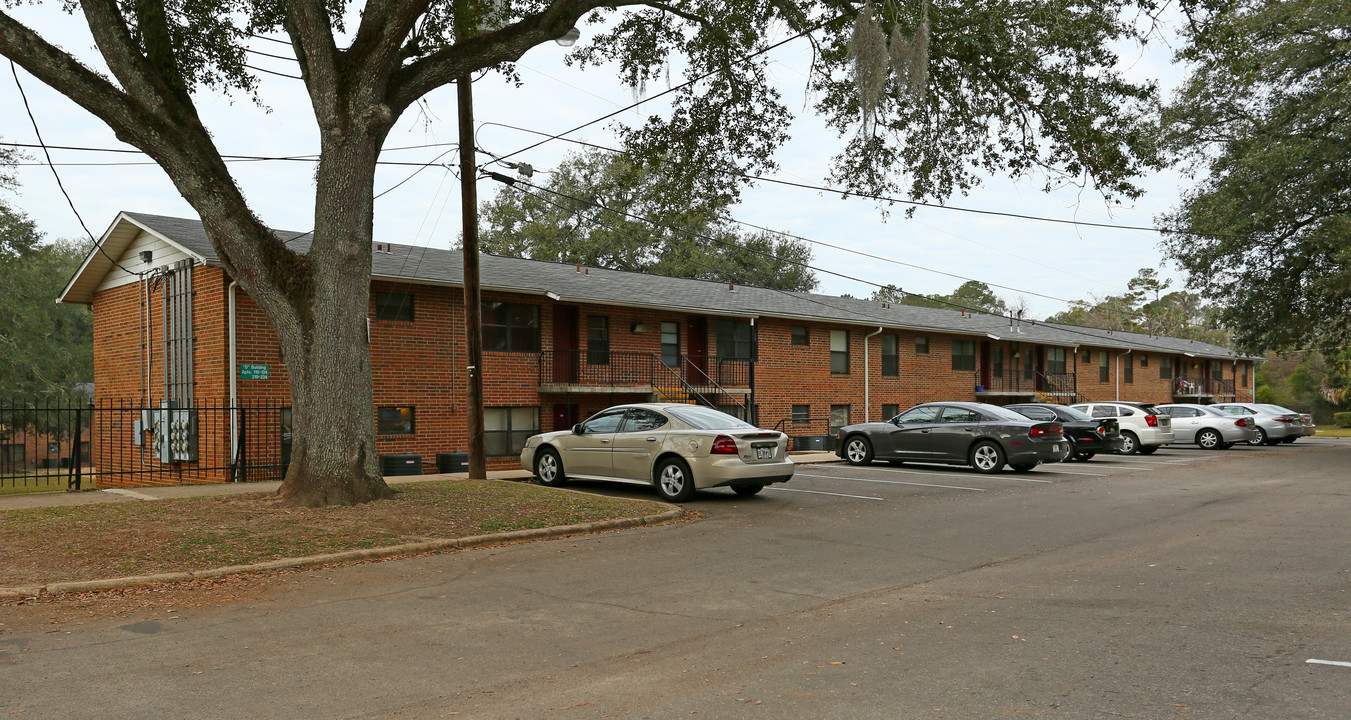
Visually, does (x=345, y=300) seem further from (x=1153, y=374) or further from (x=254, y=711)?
(x=1153, y=374)

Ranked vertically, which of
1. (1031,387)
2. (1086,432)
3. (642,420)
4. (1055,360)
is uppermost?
(1055,360)

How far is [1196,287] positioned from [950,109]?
19.2 meters

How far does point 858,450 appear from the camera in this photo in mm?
21219

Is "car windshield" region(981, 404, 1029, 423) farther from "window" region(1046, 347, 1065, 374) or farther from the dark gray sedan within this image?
"window" region(1046, 347, 1065, 374)

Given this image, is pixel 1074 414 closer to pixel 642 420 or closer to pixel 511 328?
pixel 642 420

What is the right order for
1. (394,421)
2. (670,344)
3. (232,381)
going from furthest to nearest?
1. (670,344)
2. (394,421)
3. (232,381)

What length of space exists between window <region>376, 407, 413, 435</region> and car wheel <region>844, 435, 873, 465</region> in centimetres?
975

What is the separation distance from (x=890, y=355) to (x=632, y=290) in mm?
11019

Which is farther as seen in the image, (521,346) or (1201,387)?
(1201,387)

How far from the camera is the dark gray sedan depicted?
19.0 metres

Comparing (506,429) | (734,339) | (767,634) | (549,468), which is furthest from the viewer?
(734,339)

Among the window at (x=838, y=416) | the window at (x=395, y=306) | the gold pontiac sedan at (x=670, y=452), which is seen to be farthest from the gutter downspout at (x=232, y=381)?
the window at (x=838, y=416)

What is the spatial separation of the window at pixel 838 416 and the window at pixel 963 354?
651 centimetres

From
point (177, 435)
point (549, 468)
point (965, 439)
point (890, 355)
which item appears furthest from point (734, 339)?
point (177, 435)
